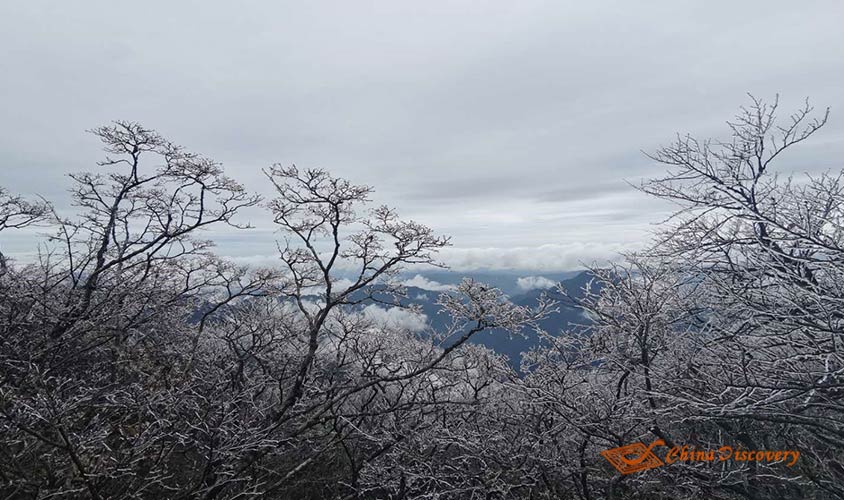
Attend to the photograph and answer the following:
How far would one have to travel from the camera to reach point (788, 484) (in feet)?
22.2

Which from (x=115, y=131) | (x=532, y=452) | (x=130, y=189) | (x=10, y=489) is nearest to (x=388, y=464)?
(x=532, y=452)

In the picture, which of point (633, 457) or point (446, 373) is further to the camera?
point (446, 373)

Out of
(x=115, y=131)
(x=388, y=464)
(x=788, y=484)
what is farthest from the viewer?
(x=388, y=464)

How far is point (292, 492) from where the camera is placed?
10.5m

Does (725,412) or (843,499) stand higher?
(725,412)

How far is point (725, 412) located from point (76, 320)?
406 inches

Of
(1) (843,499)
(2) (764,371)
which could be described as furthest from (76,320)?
(1) (843,499)

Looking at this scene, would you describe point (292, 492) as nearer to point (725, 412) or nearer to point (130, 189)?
point (130, 189)

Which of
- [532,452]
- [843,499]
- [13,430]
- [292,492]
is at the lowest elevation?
[292,492]

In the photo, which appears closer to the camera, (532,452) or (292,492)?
(532,452)

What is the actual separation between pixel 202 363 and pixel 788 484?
12.8 meters

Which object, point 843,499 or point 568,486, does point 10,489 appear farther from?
point 843,499

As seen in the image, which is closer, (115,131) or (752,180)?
Result: (752,180)

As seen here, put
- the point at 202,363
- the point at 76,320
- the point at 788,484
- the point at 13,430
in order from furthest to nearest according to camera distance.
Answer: the point at 202,363 → the point at 76,320 → the point at 788,484 → the point at 13,430
